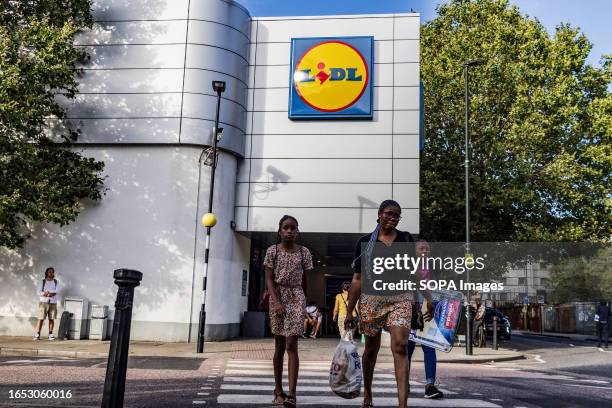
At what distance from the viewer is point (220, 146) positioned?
16.3 meters

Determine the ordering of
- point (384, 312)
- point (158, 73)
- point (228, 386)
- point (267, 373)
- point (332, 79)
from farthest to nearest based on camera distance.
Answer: point (332, 79) < point (158, 73) < point (267, 373) < point (228, 386) < point (384, 312)

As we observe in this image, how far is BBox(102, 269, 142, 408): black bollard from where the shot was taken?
13.2ft

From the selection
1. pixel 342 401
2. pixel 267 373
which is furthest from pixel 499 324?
pixel 342 401

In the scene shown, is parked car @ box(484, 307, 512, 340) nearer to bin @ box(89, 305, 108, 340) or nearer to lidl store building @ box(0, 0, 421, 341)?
lidl store building @ box(0, 0, 421, 341)

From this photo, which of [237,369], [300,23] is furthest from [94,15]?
[237,369]

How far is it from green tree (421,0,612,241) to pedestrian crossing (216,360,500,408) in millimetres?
14942

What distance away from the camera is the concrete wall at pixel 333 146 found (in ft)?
55.0

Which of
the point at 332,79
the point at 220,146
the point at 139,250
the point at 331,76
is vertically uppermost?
the point at 331,76

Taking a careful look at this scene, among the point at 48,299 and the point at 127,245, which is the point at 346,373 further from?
the point at 48,299

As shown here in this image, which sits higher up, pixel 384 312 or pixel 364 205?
pixel 364 205

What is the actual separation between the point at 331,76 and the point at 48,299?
1072 centimetres

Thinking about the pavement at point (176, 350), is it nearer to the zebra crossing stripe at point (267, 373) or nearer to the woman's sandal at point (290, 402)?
the zebra crossing stripe at point (267, 373)

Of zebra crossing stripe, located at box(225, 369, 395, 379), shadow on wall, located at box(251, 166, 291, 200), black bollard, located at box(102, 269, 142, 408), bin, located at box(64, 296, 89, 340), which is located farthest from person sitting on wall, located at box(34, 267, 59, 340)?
black bollard, located at box(102, 269, 142, 408)

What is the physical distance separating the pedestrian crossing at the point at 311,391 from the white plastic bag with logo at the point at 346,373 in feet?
2.47
